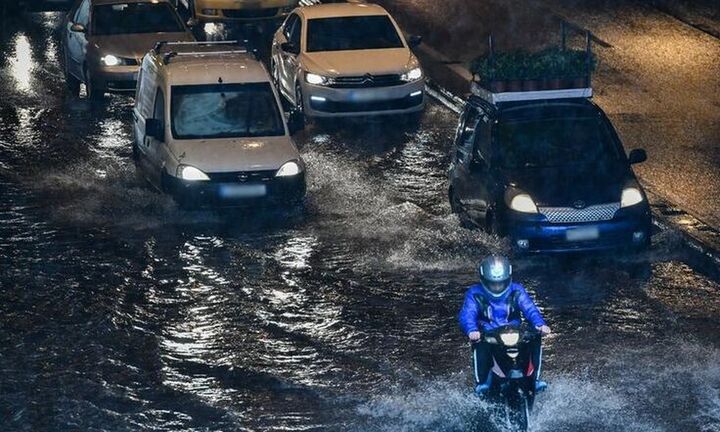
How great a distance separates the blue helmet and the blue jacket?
0.27 ft

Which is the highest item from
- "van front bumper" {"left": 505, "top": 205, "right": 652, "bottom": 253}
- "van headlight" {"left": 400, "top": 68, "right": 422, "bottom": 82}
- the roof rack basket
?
the roof rack basket

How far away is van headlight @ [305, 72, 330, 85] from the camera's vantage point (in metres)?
22.2

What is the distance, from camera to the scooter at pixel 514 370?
A: 1029 cm

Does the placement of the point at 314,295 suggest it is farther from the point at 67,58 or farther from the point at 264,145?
the point at 67,58

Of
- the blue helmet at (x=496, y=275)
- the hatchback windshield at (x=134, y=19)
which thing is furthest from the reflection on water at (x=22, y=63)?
the blue helmet at (x=496, y=275)

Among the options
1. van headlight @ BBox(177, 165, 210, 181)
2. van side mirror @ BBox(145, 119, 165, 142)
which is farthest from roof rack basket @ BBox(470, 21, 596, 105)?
van side mirror @ BBox(145, 119, 165, 142)

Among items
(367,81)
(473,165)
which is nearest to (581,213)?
(473,165)

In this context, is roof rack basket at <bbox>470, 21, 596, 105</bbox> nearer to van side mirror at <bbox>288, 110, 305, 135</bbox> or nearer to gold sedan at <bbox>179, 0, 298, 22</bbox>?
van side mirror at <bbox>288, 110, 305, 135</bbox>

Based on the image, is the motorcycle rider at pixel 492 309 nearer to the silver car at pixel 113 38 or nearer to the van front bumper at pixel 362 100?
the van front bumper at pixel 362 100

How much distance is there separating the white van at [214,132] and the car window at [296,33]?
12.1 feet

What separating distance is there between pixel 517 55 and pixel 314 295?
408 centimetres

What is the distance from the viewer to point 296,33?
2383 cm

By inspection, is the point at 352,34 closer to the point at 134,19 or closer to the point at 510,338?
the point at 134,19

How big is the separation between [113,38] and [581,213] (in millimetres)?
11483
